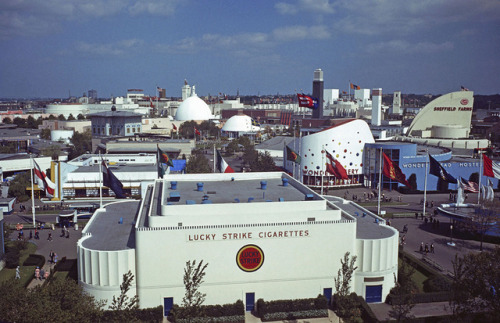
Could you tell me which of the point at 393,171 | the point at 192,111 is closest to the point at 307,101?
the point at 393,171

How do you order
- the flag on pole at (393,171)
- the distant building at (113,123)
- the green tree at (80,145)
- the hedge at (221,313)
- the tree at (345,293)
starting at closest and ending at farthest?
the tree at (345,293) < the hedge at (221,313) < the flag on pole at (393,171) < the green tree at (80,145) < the distant building at (113,123)

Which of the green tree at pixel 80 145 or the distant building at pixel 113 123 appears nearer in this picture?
the green tree at pixel 80 145

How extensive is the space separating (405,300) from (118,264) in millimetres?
13991

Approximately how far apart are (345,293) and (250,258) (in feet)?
16.3

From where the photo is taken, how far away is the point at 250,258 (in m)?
23.6

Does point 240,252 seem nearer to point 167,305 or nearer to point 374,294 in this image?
point 167,305

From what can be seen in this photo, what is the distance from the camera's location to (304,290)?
79.3 feet

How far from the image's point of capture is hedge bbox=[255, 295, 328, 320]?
910 inches

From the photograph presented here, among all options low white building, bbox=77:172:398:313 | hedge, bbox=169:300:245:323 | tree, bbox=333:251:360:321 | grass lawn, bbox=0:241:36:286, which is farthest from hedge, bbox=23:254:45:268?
tree, bbox=333:251:360:321

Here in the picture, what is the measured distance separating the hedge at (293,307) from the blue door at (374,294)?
2.88 meters

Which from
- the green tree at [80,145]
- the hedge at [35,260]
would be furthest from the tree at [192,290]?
the green tree at [80,145]

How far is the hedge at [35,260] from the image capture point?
30.1m

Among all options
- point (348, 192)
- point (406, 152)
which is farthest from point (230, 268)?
point (406, 152)

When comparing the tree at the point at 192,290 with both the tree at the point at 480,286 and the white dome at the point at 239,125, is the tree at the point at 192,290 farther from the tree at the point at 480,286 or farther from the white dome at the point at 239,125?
the white dome at the point at 239,125
